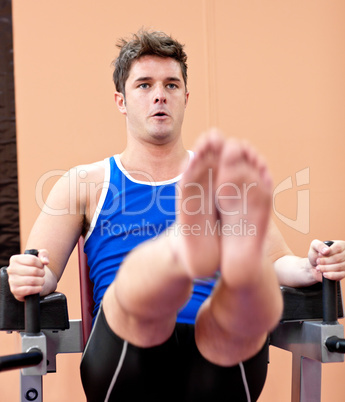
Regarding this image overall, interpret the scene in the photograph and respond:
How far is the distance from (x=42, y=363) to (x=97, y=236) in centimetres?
32

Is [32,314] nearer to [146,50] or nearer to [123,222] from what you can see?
[123,222]

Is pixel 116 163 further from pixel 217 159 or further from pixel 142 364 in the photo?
pixel 217 159

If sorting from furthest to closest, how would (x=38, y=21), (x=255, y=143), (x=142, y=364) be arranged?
(x=255, y=143) < (x=38, y=21) < (x=142, y=364)

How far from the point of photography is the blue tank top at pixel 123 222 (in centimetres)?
114

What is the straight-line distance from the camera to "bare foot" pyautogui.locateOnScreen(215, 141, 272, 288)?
0.63 meters

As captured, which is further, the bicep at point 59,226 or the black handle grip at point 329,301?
the bicep at point 59,226

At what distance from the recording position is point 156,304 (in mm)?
A: 703

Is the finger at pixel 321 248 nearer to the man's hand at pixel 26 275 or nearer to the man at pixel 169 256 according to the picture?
the man at pixel 169 256

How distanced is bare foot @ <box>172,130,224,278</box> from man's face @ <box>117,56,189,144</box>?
605 millimetres

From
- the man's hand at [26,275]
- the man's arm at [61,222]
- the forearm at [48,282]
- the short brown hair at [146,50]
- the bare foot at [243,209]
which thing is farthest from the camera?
the short brown hair at [146,50]

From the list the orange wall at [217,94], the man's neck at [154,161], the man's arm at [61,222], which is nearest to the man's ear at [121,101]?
the man's neck at [154,161]

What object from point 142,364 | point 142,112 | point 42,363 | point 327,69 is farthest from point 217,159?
point 327,69

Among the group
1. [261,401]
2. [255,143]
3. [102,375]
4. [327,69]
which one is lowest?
[261,401]

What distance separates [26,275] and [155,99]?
54 centimetres
